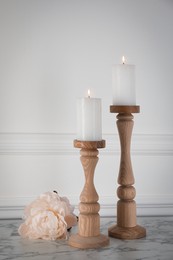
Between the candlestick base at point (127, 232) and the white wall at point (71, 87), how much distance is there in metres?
0.31

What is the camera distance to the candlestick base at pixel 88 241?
106 centimetres

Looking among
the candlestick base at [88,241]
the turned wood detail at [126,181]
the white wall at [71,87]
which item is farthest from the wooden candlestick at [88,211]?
the white wall at [71,87]

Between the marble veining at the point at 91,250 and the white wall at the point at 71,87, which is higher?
the white wall at the point at 71,87

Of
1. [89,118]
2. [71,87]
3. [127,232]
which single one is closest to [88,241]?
[127,232]

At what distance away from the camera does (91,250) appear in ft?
3.49

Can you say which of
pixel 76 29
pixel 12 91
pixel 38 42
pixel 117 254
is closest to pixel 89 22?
pixel 76 29

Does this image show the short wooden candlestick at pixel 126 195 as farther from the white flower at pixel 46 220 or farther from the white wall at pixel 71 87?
the white wall at pixel 71 87

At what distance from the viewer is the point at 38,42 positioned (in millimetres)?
→ 1433

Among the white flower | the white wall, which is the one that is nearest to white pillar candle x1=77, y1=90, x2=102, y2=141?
the white flower

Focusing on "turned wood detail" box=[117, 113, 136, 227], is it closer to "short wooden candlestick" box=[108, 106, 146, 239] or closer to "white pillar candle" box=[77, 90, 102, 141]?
"short wooden candlestick" box=[108, 106, 146, 239]

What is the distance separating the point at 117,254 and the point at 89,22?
0.73 meters

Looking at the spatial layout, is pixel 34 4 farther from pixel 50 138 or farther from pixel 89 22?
pixel 50 138

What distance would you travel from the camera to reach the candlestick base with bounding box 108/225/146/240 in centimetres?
115

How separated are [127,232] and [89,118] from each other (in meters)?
0.31
